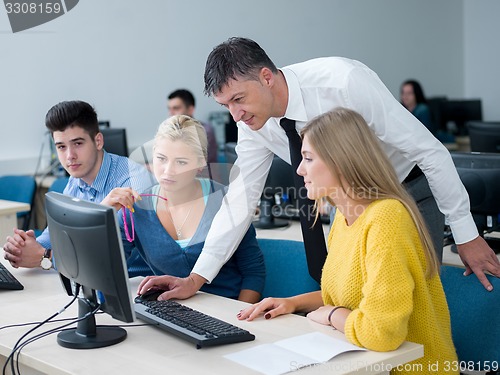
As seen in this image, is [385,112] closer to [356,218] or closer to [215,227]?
[356,218]

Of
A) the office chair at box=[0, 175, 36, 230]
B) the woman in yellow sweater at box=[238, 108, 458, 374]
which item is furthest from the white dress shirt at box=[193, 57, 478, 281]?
the office chair at box=[0, 175, 36, 230]

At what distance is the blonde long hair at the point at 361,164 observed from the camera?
1688 mm

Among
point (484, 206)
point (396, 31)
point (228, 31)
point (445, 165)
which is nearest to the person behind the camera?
point (445, 165)

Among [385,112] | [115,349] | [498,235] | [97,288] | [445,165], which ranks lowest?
[498,235]

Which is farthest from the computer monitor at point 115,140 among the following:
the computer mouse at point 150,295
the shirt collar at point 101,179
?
the computer mouse at point 150,295

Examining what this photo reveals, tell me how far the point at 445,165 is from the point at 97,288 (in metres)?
0.99

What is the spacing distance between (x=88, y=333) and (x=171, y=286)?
0.40 m

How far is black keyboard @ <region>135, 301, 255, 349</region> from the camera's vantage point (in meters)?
1.63

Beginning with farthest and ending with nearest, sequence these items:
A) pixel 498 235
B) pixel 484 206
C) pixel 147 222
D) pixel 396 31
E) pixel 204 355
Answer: pixel 396 31, pixel 498 235, pixel 484 206, pixel 147 222, pixel 204 355

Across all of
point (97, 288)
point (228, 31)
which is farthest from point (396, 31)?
point (97, 288)

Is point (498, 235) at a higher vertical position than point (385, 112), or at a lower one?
lower

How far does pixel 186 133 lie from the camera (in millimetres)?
2189

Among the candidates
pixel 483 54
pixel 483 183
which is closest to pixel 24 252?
pixel 483 183

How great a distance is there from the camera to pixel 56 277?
2.39 meters
